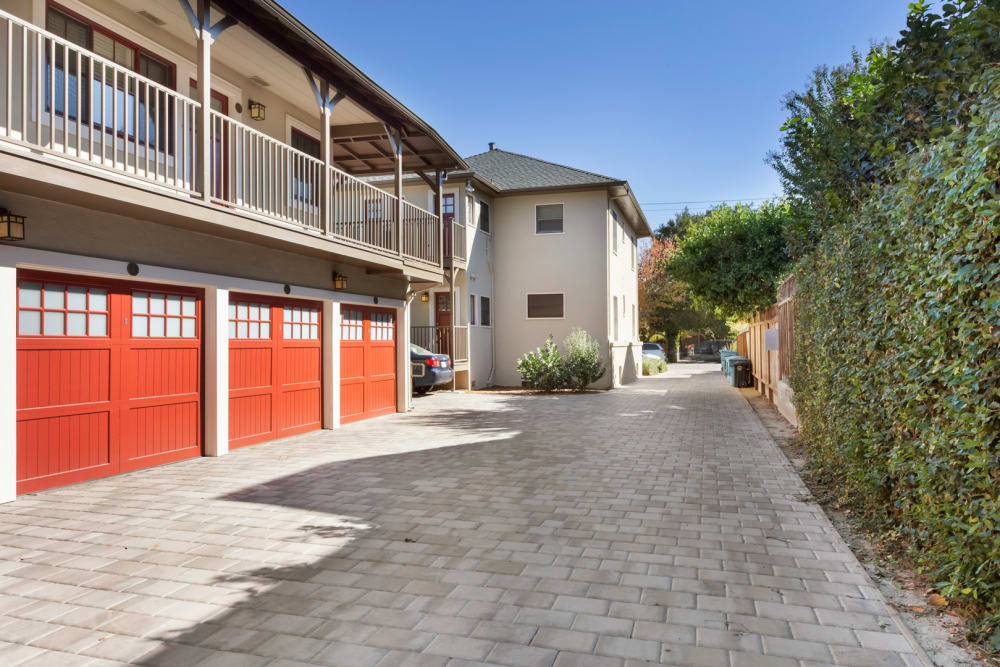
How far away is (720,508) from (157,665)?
4.73 meters

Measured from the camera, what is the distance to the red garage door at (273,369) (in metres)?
9.02

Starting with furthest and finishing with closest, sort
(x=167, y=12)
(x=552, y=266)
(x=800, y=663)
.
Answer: (x=552, y=266) < (x=167, y=12) < (x=800, y=663)

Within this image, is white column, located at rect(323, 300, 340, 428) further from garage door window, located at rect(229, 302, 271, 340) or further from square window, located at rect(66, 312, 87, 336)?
square window, located at rect(66, 312, 87, 336)

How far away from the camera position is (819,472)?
693 cm

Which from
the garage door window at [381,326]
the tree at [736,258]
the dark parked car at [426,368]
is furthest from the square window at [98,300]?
the tree at [736,258]

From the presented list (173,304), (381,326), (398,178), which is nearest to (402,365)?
(381,326)

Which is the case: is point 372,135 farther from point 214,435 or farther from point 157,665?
point 157,665

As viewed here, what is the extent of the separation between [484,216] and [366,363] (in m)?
10.1

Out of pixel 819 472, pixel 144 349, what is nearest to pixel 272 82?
pixel 144 349

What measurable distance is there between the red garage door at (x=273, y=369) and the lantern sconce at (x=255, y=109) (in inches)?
137

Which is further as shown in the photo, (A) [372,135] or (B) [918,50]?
(A) [372,135]

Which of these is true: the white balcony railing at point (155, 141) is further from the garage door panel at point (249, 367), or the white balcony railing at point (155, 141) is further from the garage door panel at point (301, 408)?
the garage door panel at point (301, 408)

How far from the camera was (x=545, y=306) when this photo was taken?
837 inches

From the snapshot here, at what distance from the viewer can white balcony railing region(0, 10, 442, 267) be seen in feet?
19.2
